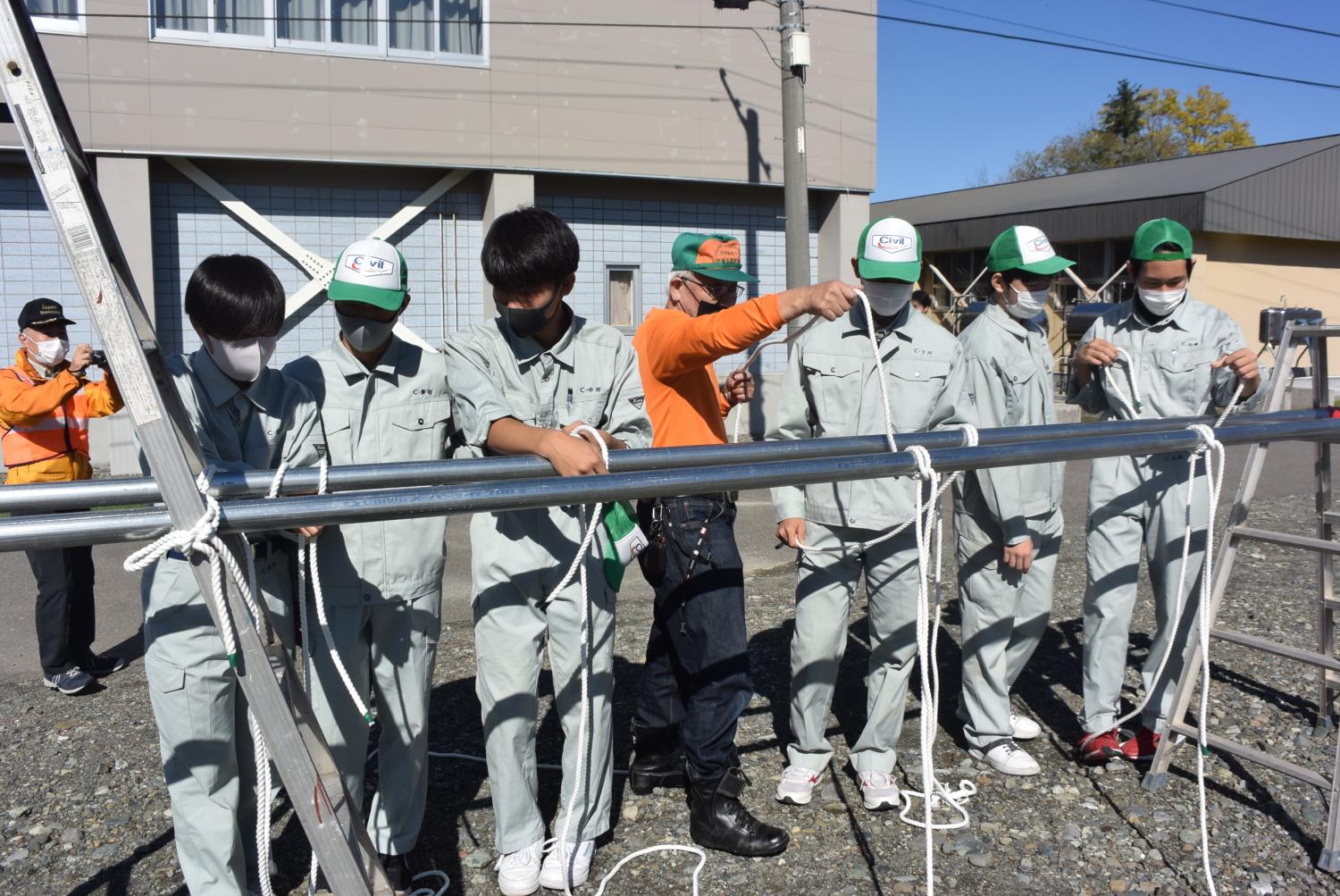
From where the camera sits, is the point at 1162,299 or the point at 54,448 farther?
the point at 54,448

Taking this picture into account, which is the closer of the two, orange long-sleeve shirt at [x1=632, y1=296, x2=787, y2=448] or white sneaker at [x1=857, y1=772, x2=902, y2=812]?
orange long-sleeve shirt at [x1=632, y1=296, x2=787, y2=448]

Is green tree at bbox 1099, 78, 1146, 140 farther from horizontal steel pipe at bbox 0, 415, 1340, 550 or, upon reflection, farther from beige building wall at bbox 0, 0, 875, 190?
horizontal steel pipe at bbox 0, 415, 1340, 550

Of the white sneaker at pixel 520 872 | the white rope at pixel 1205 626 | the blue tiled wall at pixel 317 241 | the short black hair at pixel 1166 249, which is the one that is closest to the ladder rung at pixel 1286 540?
the white rope at pixel 1205 626

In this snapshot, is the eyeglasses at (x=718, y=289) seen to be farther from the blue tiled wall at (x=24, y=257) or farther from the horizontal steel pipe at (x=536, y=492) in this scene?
the blue tiled wall at (x=24, y=257)

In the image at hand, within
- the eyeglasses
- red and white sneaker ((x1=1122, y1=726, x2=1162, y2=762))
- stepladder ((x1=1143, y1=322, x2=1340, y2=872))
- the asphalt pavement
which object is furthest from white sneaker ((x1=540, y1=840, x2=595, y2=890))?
the asphalt pavement

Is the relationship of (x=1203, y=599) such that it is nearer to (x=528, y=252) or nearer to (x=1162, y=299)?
(x=1162, y=299)

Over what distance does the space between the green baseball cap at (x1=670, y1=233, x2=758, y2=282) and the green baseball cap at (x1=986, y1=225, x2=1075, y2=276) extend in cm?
100

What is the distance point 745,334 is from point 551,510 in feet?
2.50

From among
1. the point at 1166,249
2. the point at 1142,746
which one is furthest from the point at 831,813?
the point at 1166,249

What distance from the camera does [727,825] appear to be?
331cm

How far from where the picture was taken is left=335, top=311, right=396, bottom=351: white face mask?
2.88 metres

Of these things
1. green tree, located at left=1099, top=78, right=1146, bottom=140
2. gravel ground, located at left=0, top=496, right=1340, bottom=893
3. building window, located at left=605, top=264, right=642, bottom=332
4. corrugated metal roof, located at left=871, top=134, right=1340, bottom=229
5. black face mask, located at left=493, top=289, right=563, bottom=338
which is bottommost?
gravel ground, located at left=0, top=496, right=1340, bottom=893

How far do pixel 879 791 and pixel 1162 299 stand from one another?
215 cm

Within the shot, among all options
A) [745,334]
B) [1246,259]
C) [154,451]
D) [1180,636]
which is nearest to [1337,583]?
[1180,636]
